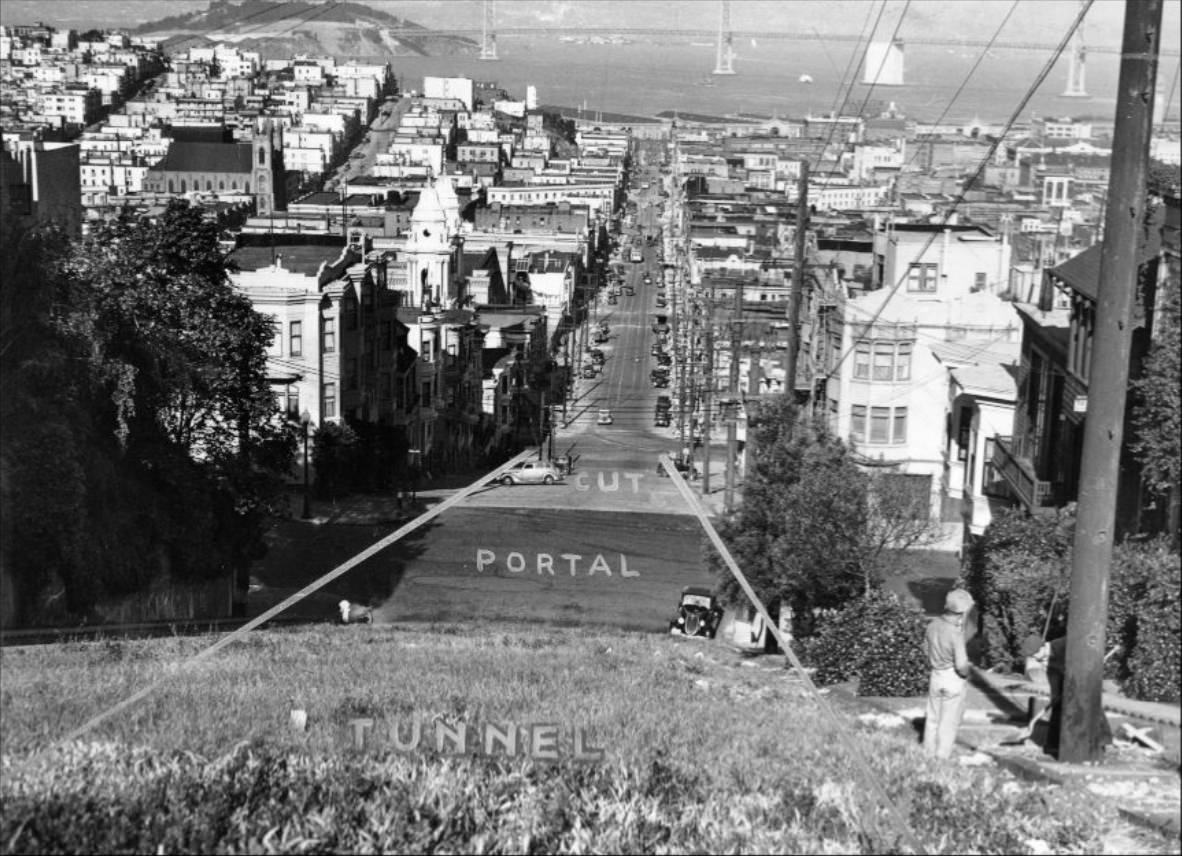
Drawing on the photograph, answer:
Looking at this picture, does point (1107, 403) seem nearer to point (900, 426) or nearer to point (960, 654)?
point (960, 654)

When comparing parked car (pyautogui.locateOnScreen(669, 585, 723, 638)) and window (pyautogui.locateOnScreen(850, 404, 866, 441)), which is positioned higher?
window (pyautogui.locateOnScreen(850, 404, 866, 441))

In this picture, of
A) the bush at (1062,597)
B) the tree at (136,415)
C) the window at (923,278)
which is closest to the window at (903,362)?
the window at (923,278)

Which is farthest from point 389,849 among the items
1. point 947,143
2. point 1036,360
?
point 947,143

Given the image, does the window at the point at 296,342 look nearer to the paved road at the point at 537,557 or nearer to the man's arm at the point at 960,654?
the paved road at the point at 537,557

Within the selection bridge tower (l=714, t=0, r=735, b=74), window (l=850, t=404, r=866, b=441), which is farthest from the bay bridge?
window (l=850, t=404, r=866, b=441)

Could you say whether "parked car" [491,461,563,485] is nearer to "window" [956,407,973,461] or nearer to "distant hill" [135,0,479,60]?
"distant hill" [135,0,479,60]
